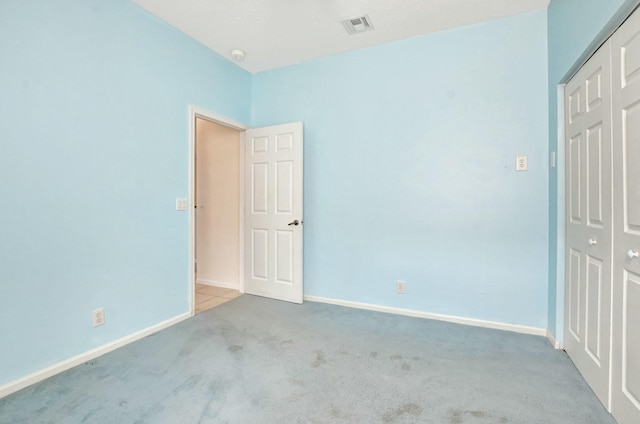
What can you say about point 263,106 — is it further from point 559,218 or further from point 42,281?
point 559,218

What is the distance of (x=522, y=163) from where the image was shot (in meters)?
2.54

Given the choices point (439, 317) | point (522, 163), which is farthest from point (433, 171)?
point (439, 317)

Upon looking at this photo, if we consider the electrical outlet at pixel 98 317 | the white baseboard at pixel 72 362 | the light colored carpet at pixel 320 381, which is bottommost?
the light colored carpet at pixel 320 381

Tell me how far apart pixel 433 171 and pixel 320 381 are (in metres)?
2.05

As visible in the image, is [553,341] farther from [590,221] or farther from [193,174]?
[193,174]

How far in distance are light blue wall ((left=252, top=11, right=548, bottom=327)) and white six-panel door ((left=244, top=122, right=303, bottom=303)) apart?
187mm

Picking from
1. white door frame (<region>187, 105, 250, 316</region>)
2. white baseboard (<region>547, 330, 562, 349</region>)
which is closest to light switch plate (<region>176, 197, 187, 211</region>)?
white door frame (<region>187, 105, 250, 316</region>)

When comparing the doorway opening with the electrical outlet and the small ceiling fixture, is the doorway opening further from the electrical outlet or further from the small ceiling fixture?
the electrical outlet

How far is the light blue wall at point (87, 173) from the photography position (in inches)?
69.9

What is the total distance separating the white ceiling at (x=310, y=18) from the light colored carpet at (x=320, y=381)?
2705 millimetres

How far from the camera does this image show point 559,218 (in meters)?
2.22

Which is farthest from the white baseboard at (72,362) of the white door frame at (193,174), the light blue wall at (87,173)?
the white door frame at (193,174)

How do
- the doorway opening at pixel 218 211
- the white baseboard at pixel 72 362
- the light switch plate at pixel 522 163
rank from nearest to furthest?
the white baseboard at pixel 72 362 < the light switch plate at pixel 522 163 < the doorway opening at pixel 218 211

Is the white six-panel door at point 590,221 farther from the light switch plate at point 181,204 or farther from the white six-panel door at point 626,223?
the light switch plate at point 181,204
